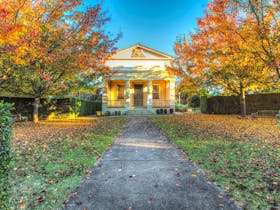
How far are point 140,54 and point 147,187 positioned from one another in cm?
1884

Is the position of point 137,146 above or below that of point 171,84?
below

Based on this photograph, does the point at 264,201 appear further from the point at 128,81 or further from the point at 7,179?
the point at 128,81

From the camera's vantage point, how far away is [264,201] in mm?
2656

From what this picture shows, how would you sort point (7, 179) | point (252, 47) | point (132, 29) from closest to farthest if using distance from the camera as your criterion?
point (7, 179) < point (252, 47) < point (132, 29)

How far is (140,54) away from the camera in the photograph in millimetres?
20375

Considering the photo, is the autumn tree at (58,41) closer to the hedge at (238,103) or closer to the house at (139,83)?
the house at (139,83)

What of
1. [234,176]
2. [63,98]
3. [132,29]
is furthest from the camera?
[132,29]

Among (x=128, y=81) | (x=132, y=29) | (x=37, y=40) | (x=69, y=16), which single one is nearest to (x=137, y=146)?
(x=37, y=40)

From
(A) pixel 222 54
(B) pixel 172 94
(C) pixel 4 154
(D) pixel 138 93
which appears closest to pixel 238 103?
(B) pixel 172 94

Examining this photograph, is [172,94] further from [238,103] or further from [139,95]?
[238,103]

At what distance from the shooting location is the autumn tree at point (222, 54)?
8844mm

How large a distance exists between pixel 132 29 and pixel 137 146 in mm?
22783

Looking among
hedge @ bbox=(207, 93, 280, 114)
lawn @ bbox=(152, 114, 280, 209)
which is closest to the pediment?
hedge @ bbox=(207, 93, 280, 114)

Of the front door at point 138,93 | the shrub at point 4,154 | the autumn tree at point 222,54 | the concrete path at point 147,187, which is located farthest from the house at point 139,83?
the shrub at point 4,154
